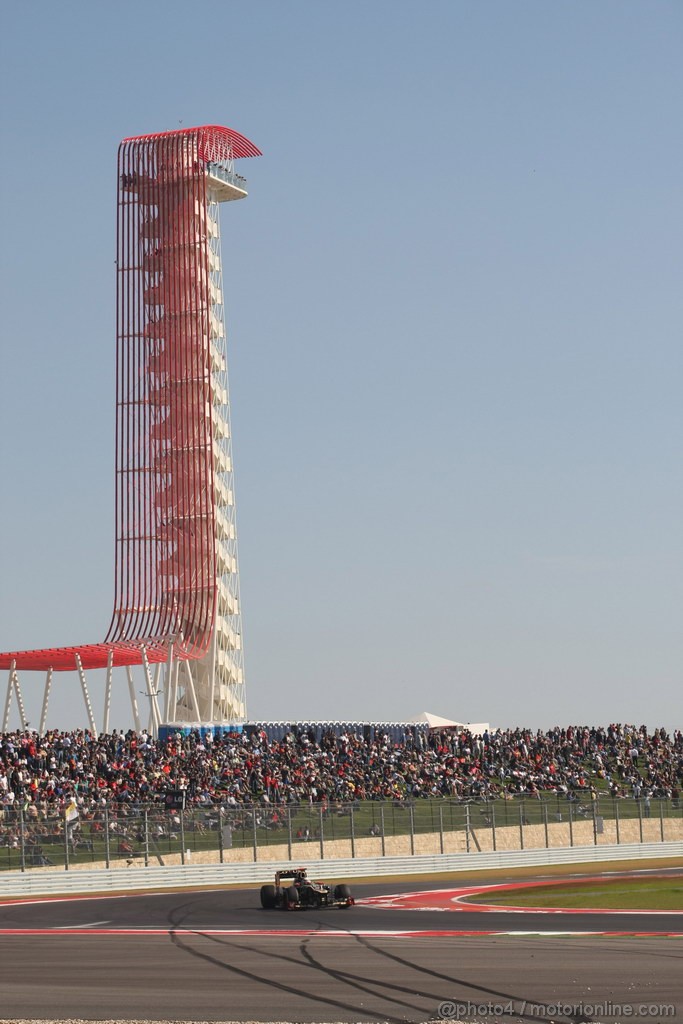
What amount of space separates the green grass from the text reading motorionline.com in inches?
544

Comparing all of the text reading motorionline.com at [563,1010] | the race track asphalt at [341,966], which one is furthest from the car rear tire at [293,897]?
the text reading motorionline.com at [563,1010]

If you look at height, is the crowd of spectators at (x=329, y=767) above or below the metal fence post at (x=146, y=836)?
above

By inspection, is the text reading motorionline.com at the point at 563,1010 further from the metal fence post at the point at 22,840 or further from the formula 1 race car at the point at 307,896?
the metal fence post at the point at 22,840

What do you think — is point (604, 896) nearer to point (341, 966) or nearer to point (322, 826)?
point (322, 826)

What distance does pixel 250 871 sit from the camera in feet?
136

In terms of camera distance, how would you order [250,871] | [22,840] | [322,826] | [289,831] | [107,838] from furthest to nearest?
[322,826], [289,831], [250,871], [107,838], [22,840]

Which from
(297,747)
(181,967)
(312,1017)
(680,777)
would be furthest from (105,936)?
(680,777)

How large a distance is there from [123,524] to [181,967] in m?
48.0

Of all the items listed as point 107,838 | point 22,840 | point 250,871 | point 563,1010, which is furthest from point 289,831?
point 563,1010

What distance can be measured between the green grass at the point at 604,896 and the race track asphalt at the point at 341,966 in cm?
217

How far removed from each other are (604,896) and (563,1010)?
17.6 meters

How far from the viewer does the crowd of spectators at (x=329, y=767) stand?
43656 mm

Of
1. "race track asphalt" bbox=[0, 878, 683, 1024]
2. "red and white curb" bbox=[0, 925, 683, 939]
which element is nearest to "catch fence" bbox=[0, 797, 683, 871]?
"race track asphalt" bbox=[0, 878, 683, 1024]

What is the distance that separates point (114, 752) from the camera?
4759 cm
